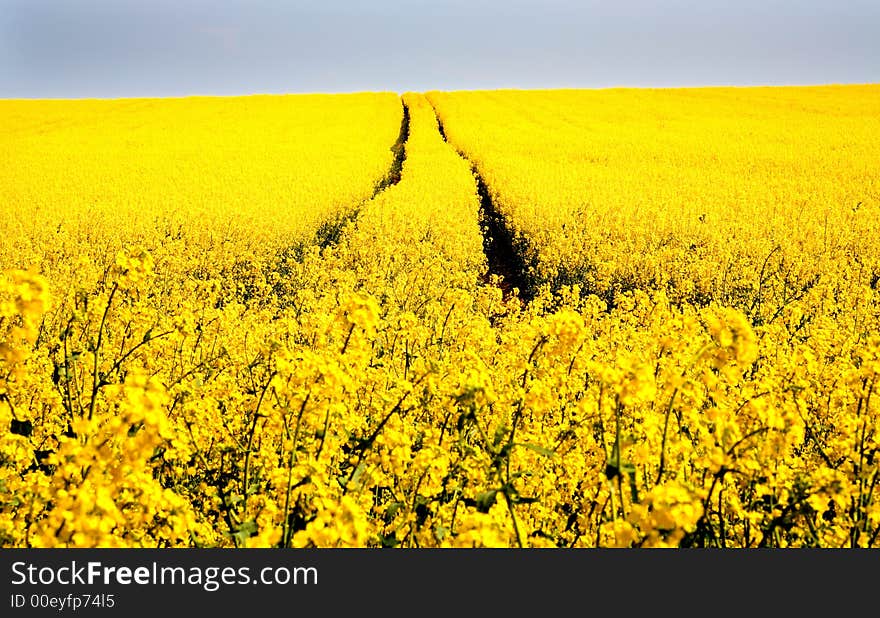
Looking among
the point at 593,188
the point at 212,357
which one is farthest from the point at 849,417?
the point at 593,188

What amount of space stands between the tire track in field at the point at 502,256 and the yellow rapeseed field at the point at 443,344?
11cm

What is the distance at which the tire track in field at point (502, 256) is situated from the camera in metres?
10.1

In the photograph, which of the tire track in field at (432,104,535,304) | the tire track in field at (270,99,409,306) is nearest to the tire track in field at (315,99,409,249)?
the tire track in field at (270,99,409,306)

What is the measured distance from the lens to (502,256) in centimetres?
1210

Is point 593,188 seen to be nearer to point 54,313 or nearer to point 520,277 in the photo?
point 520,277

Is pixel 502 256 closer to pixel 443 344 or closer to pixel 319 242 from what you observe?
pixel 319 242

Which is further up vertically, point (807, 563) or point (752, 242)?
point (752, 242)

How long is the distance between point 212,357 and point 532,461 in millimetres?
2745

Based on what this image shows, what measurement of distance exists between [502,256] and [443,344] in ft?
22.4

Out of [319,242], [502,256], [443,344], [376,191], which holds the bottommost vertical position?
[443,344]

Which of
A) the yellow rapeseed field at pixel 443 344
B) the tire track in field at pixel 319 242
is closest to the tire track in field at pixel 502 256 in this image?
the yellow rapeseed field at pixel 443 344

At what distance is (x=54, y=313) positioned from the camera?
225 inches

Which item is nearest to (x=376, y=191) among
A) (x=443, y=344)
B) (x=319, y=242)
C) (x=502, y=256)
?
(x=319, y=242)

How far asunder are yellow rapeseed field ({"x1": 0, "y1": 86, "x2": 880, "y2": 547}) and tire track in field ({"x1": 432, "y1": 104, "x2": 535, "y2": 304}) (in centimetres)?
11
